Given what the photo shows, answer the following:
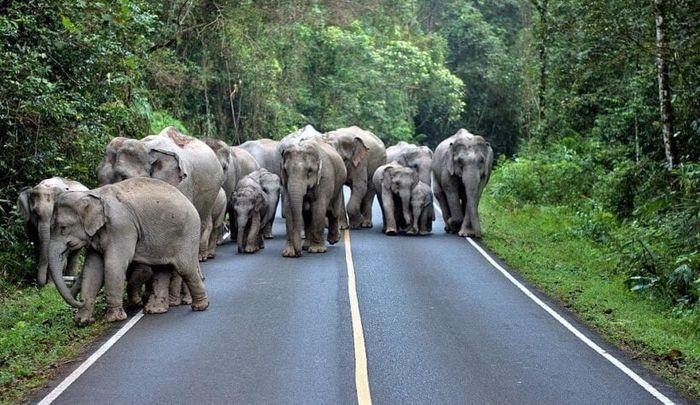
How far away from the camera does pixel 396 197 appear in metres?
24.2

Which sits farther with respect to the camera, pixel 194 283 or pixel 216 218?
pixel 216 218

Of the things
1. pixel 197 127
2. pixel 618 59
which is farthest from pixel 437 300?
pixel 197 127

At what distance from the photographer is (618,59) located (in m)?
20.7

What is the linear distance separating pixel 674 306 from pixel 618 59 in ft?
22.4

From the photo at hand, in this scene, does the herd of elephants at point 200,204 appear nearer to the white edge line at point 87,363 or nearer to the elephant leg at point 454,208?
the elephant leg at point 454,208

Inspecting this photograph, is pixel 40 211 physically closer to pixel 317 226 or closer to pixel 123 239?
pixel 123 239

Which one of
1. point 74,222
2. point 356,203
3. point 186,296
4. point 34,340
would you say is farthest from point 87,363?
point 356,203

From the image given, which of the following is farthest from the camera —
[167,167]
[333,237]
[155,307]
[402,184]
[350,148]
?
[350,148]

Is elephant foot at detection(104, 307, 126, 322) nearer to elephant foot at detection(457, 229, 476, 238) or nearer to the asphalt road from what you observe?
the asphalt road

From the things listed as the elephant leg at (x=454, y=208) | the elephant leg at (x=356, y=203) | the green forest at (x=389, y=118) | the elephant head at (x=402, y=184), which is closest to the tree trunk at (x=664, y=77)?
the green forest at (x=389, y=118)

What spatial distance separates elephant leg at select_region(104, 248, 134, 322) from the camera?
12.9m

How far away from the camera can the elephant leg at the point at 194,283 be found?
13562mm

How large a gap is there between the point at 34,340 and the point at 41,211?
4.42m

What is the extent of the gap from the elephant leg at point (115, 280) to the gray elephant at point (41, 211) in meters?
3.27
